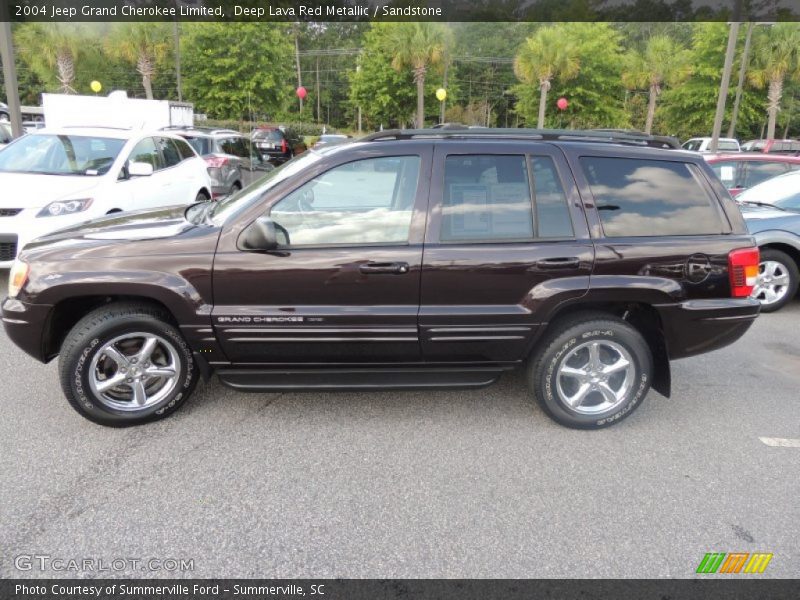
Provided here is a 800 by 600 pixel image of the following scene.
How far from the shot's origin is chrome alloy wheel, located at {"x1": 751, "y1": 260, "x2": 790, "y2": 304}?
617 centimetres

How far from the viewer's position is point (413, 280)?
10.4ft

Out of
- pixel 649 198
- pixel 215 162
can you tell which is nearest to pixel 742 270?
pixel 649 198

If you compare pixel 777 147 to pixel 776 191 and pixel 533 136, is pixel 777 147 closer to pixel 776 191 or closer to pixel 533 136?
pixel 776 191

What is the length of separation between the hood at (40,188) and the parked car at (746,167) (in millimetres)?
8641

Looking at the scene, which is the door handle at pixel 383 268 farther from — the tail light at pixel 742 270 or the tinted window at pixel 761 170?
the tinted window at pixel 761 170

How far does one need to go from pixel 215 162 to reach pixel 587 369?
9.89 m

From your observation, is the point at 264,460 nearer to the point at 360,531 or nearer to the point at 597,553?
the point at 360,531

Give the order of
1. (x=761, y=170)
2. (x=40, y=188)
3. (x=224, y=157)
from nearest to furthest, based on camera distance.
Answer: (x=40, y=188) < (x=761, y=170) < (x=224, y=157)

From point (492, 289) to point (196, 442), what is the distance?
1.96 m

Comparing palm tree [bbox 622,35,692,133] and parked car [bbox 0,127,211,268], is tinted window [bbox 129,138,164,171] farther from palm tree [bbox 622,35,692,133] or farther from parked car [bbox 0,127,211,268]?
palm tree [bbox 622,35,692,133]

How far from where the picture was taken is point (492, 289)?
322cm

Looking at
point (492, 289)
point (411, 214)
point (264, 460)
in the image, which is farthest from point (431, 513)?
point (411, 214)

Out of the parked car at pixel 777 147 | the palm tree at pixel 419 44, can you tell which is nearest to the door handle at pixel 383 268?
the parked car at pixel 777 147

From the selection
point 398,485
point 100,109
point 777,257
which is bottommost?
point 398,485
